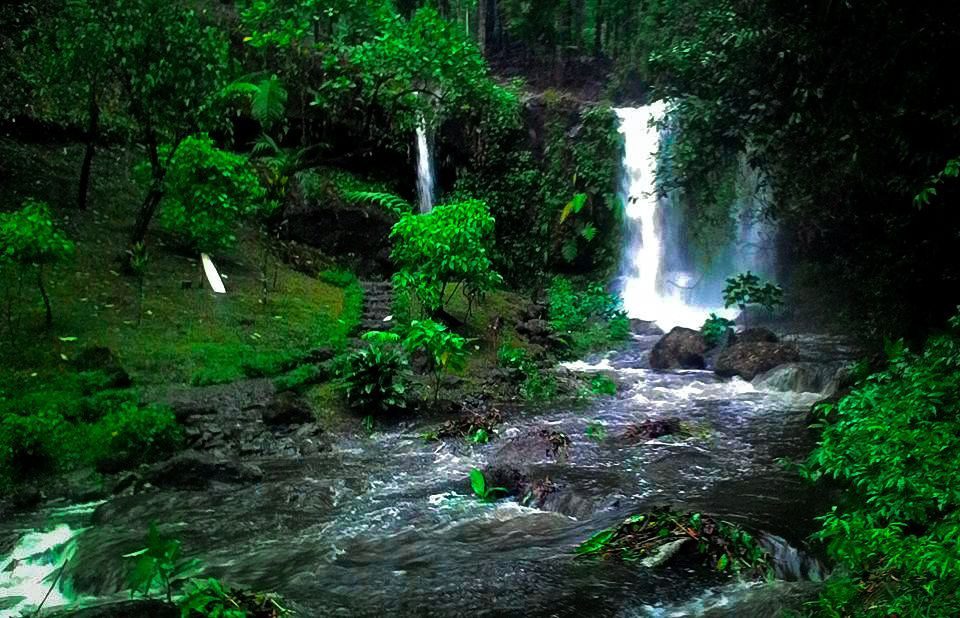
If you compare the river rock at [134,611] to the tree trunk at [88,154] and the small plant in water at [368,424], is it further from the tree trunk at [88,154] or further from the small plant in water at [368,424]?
the tree trunk at [88,154]

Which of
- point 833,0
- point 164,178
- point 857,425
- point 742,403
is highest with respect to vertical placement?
point 833,0

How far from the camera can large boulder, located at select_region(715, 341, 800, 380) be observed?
13.4 m

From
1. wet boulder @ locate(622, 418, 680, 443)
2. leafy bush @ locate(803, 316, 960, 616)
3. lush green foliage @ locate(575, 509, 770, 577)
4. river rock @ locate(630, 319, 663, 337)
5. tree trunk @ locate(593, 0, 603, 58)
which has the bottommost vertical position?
river rock @ locate(630, 319, 663, 337)

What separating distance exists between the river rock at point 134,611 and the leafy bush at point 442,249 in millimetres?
9049

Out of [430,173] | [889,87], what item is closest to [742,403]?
[889,87]

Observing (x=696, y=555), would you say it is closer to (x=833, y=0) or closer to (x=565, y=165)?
(x=833, y=0)

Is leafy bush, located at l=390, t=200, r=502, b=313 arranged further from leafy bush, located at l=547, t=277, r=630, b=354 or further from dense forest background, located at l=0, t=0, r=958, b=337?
leafy bush, located at l=547, t=277, r=630, b=354

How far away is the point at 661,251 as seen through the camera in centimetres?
2211

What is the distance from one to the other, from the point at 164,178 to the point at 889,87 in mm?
12418

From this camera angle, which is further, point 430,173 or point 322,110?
point 430,173

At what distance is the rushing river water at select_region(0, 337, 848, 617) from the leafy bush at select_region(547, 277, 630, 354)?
6.58 meters

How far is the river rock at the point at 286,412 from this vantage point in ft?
33.3

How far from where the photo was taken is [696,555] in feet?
18.9

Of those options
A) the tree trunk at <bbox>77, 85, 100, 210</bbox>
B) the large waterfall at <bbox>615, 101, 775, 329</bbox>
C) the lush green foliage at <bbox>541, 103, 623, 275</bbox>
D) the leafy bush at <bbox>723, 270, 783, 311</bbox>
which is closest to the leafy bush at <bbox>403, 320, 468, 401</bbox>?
the leafy bush at <bbox>723, 270, 783, 311</bbox>
